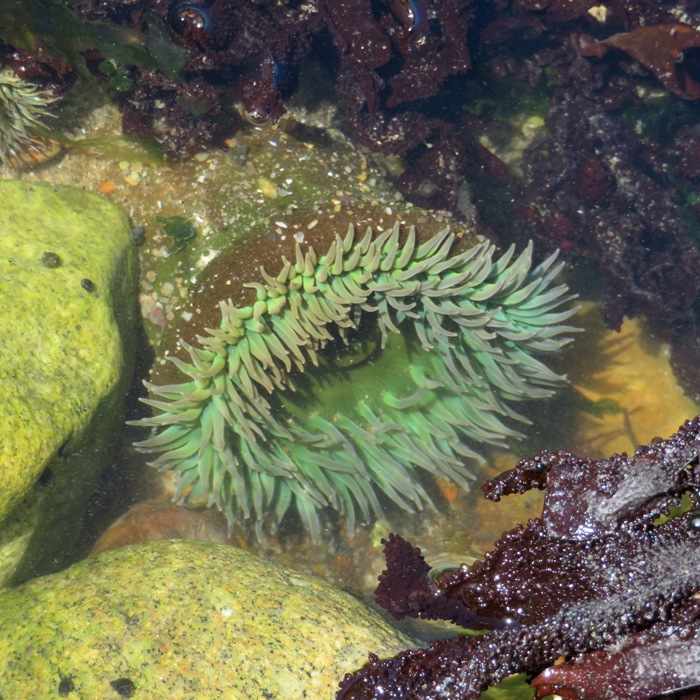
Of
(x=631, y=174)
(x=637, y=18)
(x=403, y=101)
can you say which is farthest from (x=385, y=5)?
(x=631, y=174)

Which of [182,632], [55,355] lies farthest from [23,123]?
[182,632]

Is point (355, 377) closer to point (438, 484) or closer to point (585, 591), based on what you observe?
point (438, 484)

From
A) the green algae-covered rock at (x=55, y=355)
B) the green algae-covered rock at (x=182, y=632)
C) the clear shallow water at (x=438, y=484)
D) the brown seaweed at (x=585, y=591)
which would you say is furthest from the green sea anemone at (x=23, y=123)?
the brown seaweed at (x=585, y=591)

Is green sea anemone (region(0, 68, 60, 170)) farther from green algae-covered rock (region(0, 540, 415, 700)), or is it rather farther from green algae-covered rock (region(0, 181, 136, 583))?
green algae-covered rock (region(0, 540, 415, 700))

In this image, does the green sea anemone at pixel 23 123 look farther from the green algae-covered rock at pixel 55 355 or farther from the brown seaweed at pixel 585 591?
the brown seaweed at pixel 585 591

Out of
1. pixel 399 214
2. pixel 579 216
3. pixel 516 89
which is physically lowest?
pixel 399 214

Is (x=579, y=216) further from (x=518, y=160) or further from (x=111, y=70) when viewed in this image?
(x=111, y=70)
